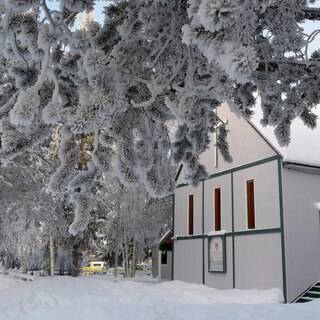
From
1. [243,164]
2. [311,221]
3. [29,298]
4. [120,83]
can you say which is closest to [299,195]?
[311,221]

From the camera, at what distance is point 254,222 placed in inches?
633

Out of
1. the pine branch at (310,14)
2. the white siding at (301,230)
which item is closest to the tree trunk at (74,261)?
the white siding at (301,230)

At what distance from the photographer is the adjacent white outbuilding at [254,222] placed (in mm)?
14672

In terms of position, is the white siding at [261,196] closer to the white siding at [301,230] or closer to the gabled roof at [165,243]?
the white siding at [301,230]

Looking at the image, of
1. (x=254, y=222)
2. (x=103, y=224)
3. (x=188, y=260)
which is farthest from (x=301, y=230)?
(x=103, y=224)

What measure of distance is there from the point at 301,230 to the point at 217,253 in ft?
12.8

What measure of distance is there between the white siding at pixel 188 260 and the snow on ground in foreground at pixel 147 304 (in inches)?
48.6

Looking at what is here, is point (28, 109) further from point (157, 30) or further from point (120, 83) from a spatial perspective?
point (157, 30)

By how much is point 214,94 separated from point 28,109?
1.41 meters

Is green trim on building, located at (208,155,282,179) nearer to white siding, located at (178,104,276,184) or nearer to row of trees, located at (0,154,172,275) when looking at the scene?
white siding, located at (178,104,276,184)

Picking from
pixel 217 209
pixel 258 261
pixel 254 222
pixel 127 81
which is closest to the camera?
pixel 127 81

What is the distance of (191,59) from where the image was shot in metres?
3.02

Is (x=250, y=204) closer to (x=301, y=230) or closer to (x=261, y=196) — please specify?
(x=261, y=196)

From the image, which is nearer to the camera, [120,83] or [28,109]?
[28,109]
